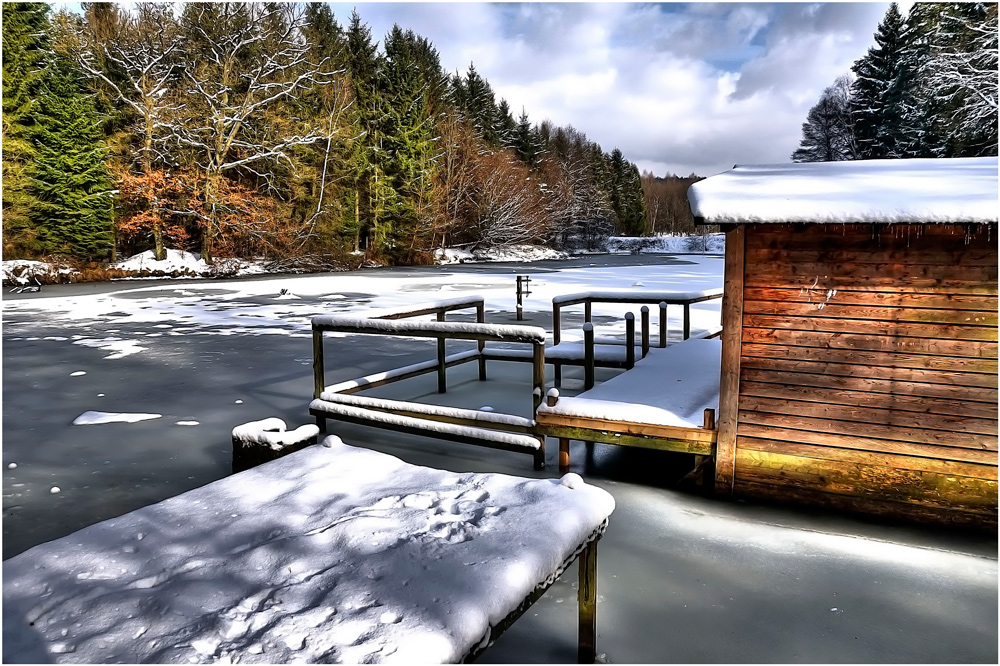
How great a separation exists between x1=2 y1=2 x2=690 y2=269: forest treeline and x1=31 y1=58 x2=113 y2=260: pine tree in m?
0.07

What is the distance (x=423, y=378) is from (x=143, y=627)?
720cm

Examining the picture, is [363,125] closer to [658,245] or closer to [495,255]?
[495,255]

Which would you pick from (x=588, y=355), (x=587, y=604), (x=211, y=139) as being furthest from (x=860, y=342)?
(x=211, y=139)

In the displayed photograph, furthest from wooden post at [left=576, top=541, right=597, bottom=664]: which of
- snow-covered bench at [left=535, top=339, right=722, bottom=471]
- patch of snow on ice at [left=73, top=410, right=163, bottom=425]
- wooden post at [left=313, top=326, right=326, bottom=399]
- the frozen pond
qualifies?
patch of snow on ice at [left=73, top=410, right=163, bottom=425]

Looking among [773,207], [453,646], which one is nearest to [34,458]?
[453,646]

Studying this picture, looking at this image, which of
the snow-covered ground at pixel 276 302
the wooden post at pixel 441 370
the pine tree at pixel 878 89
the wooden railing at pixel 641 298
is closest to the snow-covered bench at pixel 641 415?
the wooden railing at pixel 641 298

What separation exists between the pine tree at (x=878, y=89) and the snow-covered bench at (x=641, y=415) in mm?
40494

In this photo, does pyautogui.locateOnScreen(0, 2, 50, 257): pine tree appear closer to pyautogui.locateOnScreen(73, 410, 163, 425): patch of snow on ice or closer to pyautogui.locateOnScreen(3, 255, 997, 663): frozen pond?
pyautogui.locateOnScreen(3, 255, 997, 663): frozen pond

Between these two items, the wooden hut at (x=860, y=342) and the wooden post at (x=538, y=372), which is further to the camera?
the wooden post at (x=538, y=372)

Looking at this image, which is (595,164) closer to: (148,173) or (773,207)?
(148,173)

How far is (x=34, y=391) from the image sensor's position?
325 inches

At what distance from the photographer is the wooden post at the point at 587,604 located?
2.81 m

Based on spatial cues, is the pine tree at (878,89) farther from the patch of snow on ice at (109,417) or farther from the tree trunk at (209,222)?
the patch of snow on ice at (109,417)

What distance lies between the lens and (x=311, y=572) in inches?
95.3
